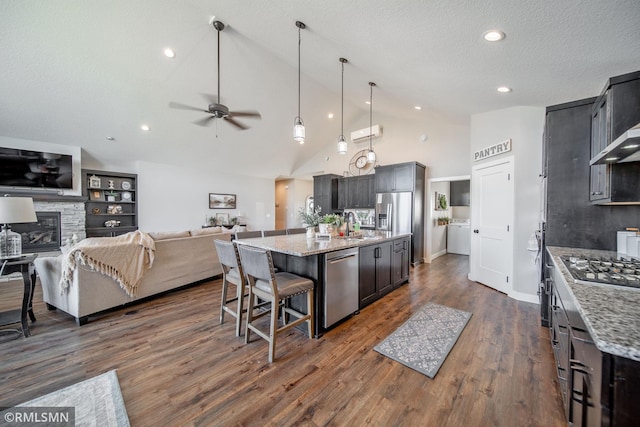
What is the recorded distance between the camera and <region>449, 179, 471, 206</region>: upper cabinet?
272 inches

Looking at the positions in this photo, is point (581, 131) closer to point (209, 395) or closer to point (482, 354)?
point (482, 354)

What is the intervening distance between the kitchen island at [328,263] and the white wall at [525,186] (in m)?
1.53

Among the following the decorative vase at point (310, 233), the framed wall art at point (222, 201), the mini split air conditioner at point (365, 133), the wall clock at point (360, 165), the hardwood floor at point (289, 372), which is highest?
the mini split air conditioner at point (365, 133)

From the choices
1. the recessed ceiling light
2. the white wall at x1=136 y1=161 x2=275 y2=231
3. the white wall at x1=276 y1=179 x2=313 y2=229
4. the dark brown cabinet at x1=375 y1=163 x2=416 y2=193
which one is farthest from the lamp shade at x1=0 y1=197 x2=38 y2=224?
the white wall at x1=276 y1=179 x2=313 y2=229

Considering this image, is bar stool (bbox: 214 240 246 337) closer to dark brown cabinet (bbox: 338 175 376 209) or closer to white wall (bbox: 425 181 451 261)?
dark brown cabinet (bbox: 338 175 376 209)

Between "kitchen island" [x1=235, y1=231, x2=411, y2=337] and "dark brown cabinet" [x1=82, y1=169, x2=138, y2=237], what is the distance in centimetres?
522

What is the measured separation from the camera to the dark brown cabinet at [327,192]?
7.34 meters

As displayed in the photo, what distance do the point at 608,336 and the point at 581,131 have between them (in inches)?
96.3

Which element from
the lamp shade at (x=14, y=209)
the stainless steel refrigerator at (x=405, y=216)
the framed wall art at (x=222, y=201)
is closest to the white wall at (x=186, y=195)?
the framed wall art at (x=222, y=201)

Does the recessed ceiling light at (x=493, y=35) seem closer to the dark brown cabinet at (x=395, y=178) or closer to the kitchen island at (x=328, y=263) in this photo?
the kitchen island at (x=328, y=263)

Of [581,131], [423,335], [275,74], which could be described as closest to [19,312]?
[423,335]

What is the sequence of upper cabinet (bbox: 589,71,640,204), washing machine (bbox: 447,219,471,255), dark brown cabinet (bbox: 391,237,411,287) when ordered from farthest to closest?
washing machine (bbox: 447,219,471,255)
dark brown cabinet (bbox: 391,237,411,287)
upper cabinet (bbox: 589,71,640,204)

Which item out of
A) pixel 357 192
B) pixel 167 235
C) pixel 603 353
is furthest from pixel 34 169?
pixel 603 353

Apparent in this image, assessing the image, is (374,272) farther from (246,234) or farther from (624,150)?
(624,150)
